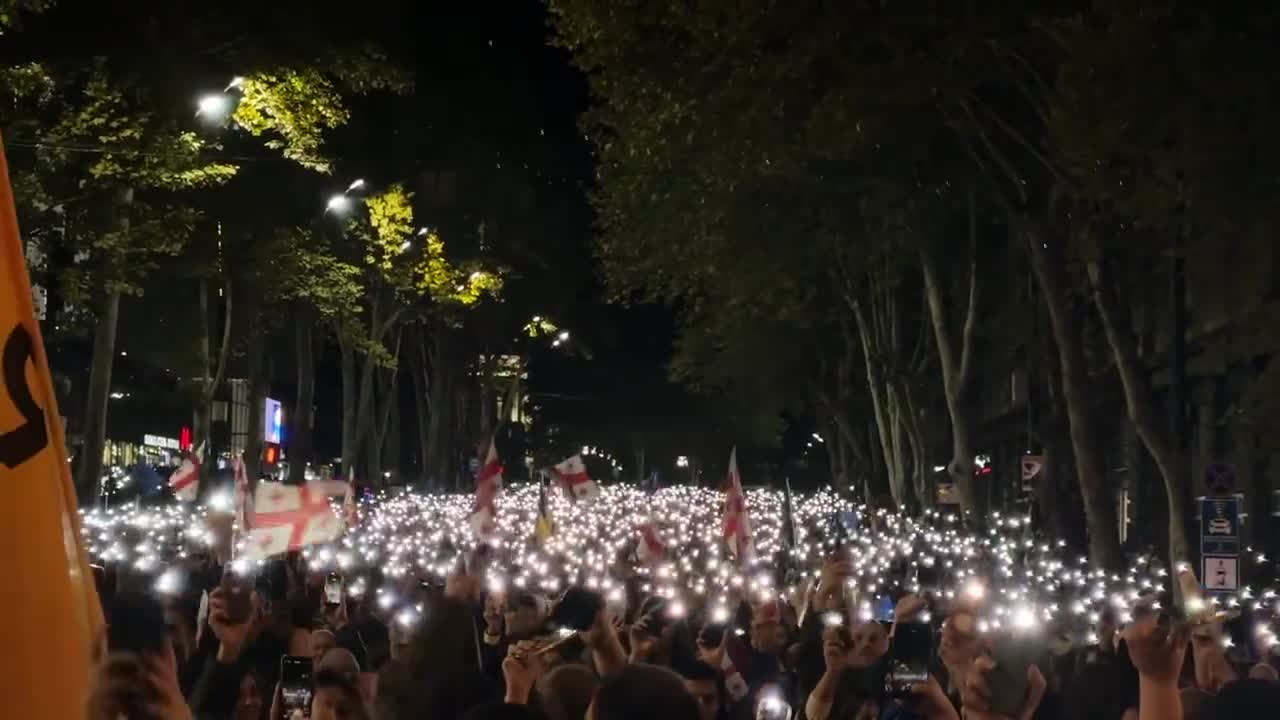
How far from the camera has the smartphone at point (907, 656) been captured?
7695 millimetres

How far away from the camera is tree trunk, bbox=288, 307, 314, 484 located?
1444 inches

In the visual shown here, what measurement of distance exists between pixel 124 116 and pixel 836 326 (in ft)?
120

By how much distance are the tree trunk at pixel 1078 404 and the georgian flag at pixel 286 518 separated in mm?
12559

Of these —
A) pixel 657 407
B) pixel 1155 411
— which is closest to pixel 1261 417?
pixel 1155 411

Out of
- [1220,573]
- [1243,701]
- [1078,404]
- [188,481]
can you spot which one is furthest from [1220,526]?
[188,481]

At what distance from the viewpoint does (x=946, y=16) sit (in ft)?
62.2

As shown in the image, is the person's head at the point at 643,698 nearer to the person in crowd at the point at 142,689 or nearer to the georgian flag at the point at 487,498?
the person in crowd at the point at 142,689

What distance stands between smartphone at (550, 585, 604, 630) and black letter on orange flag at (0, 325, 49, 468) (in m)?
5.30

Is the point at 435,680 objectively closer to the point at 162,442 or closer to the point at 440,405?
the point at 440,405

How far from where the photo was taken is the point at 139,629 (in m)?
4.49

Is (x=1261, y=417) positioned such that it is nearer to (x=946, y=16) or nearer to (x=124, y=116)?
(x=946, y=16)

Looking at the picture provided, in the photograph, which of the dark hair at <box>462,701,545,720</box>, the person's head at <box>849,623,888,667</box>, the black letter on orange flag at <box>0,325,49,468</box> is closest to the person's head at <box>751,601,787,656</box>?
the person's head at <box>849,623,888,667</box>

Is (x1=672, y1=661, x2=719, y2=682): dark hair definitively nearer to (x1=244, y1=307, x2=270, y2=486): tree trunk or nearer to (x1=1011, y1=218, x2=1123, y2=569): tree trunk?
(x1=1011, y1=218, x2=1123, y2=569): tree trunk

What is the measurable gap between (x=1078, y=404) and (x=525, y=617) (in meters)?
16.0
